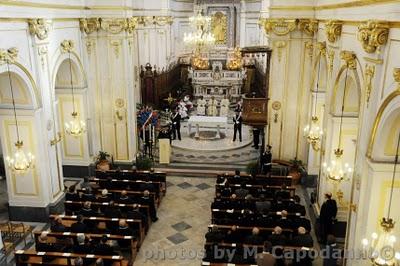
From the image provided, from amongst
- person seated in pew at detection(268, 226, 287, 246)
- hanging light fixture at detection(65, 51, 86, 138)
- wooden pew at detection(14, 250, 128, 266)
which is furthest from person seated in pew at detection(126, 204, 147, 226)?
hanging light fixture at detection(65, 51, 86, 138)

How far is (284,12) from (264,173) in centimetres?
635

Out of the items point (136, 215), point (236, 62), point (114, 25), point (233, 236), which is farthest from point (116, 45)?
point (236, 62)

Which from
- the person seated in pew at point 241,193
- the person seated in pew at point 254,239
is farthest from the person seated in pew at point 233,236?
the person seated in pew at point 241,193

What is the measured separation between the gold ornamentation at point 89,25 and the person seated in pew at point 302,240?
11097mm

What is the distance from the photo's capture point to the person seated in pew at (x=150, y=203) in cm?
1348

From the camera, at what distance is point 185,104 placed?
81.0 ft

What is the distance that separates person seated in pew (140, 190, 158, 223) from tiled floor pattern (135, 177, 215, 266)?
23 centimetres

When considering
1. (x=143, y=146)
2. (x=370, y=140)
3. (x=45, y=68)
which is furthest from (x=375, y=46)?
(x=143, y=146)

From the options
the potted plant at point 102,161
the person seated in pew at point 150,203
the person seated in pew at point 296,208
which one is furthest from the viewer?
the potted plant at point 102,161

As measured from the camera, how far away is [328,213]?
12039 mm

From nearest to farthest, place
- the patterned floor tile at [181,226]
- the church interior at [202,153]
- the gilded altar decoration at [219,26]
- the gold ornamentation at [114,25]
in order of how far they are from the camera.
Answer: the church interior at [202,153]
the patterned floor tile at [181,226]
the gold ornamentation at [114,25]
the gilded altar decoration at [219,26]

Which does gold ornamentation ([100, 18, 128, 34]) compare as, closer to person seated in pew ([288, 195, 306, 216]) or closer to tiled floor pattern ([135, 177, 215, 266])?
tiled floor pattern ([135, 177, 215, 266])

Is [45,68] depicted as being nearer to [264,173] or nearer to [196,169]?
[196,169]

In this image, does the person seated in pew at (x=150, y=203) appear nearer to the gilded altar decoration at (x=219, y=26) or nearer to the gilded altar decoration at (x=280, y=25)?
the gilded altar decoration at (x=280, y=25)
